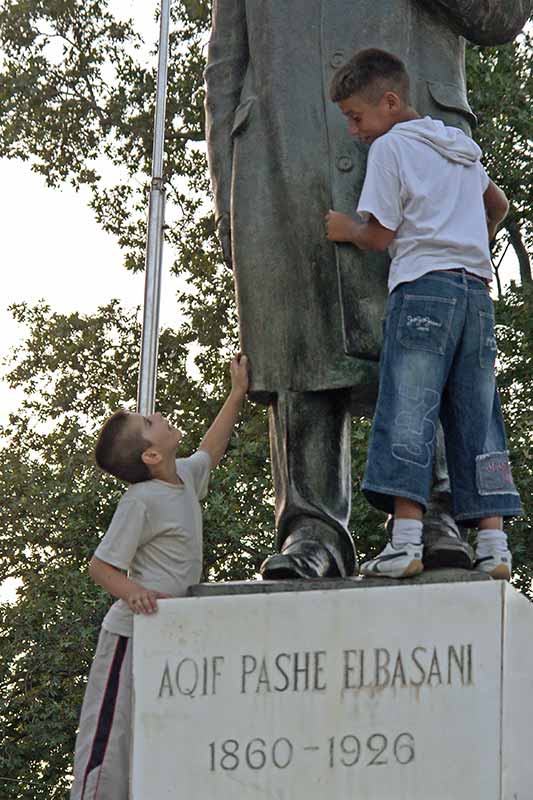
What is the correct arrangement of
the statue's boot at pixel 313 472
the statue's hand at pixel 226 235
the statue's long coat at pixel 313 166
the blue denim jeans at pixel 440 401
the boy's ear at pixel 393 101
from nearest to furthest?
1. the blue denim jeans at pixel 440 401
2. the boy's ear at pixel 393 101
3. the statue's boot at pixel 313 472
4. the statue's long coat at pixel 313 166
5. the statue's hand at pixel 226 235

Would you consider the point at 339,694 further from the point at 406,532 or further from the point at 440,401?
the point at 440,401

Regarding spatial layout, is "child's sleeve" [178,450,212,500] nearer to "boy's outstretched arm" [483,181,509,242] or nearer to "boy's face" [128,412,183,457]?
→ "boy's face" [128,412,183,457]

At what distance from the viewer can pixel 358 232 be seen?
5039mm

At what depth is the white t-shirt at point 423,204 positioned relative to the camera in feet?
15.9

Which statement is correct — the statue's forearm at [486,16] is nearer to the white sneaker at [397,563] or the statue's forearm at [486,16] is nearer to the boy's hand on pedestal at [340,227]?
the boy's hand on pedestal at [340,227]

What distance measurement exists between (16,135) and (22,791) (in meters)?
6.87

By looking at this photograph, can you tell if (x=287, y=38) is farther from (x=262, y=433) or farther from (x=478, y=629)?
(x=262, y=433)

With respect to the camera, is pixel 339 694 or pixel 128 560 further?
pixel 128 560

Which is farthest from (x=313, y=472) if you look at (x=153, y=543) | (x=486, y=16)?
(x=486, y=16)

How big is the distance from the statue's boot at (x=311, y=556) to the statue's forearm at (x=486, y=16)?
1.58m

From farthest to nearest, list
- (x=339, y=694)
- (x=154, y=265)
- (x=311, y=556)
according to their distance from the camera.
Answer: (x=154, y=265) < (x=311, y=556) < (x=339, y=694)

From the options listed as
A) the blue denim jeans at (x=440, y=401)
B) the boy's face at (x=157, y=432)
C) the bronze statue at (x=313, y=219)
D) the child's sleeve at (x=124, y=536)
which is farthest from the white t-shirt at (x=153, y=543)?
the blue denim jeans at (x=440, y=401)

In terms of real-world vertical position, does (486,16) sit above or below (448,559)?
above

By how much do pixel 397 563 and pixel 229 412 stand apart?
102cm
